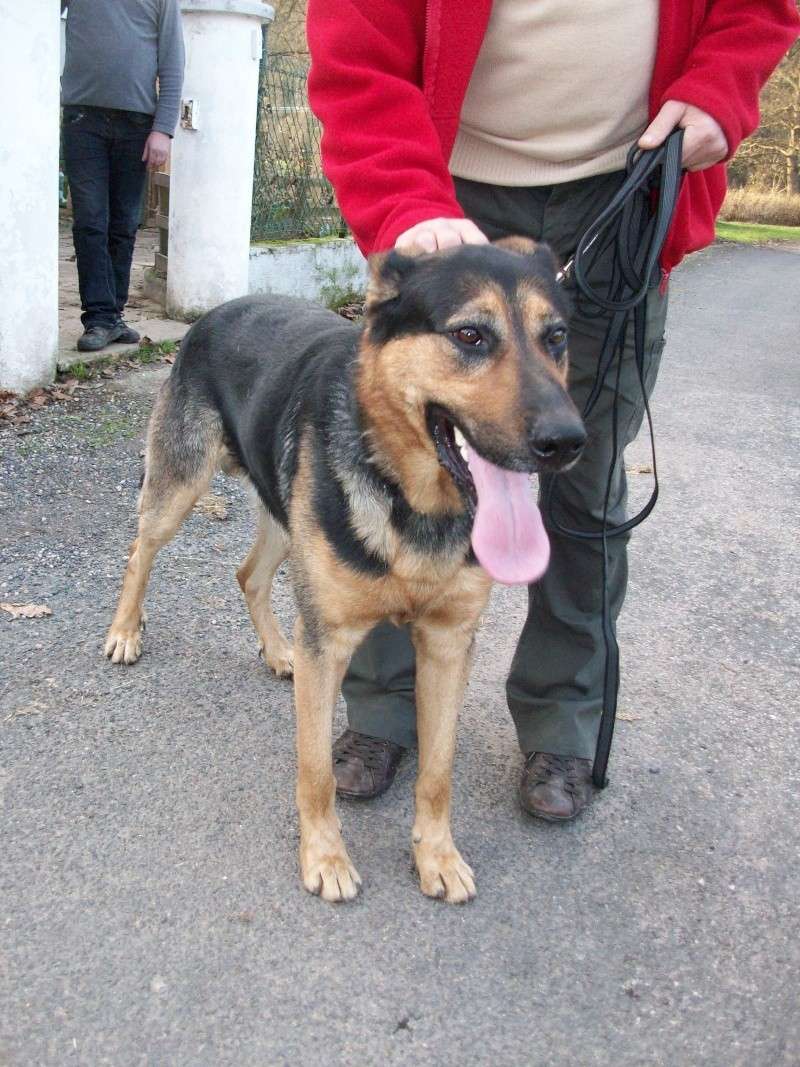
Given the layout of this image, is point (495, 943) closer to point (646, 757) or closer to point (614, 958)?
point (614, 958)

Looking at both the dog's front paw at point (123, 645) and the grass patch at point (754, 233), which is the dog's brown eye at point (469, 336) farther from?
the grass patch at point (754, 233)

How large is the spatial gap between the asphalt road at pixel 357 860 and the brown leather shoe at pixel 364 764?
62 mm

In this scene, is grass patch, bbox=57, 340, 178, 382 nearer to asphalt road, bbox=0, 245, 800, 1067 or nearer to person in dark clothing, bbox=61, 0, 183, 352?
person in dark clothing, bbox=61, 0, 183, 352

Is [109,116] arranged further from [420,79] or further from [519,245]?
[519,245]

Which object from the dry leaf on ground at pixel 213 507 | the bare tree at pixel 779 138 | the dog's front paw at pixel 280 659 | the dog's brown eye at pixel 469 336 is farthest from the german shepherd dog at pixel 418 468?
the bare tree at pixel 779 138

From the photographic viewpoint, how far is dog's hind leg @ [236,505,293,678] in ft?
12.4

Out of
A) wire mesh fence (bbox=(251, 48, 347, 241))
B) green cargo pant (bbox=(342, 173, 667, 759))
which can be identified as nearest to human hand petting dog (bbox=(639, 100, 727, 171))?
green cargo pant (bbox=(342, 173, 667, 759))

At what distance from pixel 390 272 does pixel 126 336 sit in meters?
5.01

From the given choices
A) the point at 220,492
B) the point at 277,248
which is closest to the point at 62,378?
the point at 220,492

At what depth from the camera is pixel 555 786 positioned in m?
3.17

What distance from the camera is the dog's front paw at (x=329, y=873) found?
2.75m

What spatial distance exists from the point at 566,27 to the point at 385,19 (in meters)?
0.48

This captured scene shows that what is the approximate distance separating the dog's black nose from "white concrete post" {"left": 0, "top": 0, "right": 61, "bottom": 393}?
4.67m

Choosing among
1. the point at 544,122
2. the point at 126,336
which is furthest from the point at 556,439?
the point at 126,336
